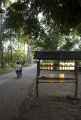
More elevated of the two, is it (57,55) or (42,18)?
(42,18)

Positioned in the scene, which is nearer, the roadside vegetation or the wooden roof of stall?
the roadside vegetation

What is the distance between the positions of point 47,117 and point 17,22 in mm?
4048

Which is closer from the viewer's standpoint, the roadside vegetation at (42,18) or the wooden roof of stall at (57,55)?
the roadside vegetation at (42,18)

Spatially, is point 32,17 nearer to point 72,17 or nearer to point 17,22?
point 17,22

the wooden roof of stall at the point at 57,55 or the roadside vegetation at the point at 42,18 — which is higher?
the roadside vegetation at the point at 42,18

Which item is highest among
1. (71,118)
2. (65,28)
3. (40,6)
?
(40,6)

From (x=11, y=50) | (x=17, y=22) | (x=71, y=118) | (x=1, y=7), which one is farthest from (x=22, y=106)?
(x=11, y=50)

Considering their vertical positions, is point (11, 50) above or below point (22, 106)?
above

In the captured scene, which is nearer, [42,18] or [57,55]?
[42,18]

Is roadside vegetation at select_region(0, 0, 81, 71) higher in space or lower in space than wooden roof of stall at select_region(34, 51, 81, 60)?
higher

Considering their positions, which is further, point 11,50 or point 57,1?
point 11,50

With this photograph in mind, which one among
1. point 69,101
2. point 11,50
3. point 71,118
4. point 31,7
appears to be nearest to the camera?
point 71,118

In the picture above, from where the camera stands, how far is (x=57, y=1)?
325 inches

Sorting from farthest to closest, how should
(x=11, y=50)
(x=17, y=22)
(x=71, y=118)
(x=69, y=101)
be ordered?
(x=11, y=50), (x=69, y=101), (x=17, y=22), (x=71, y=118)
